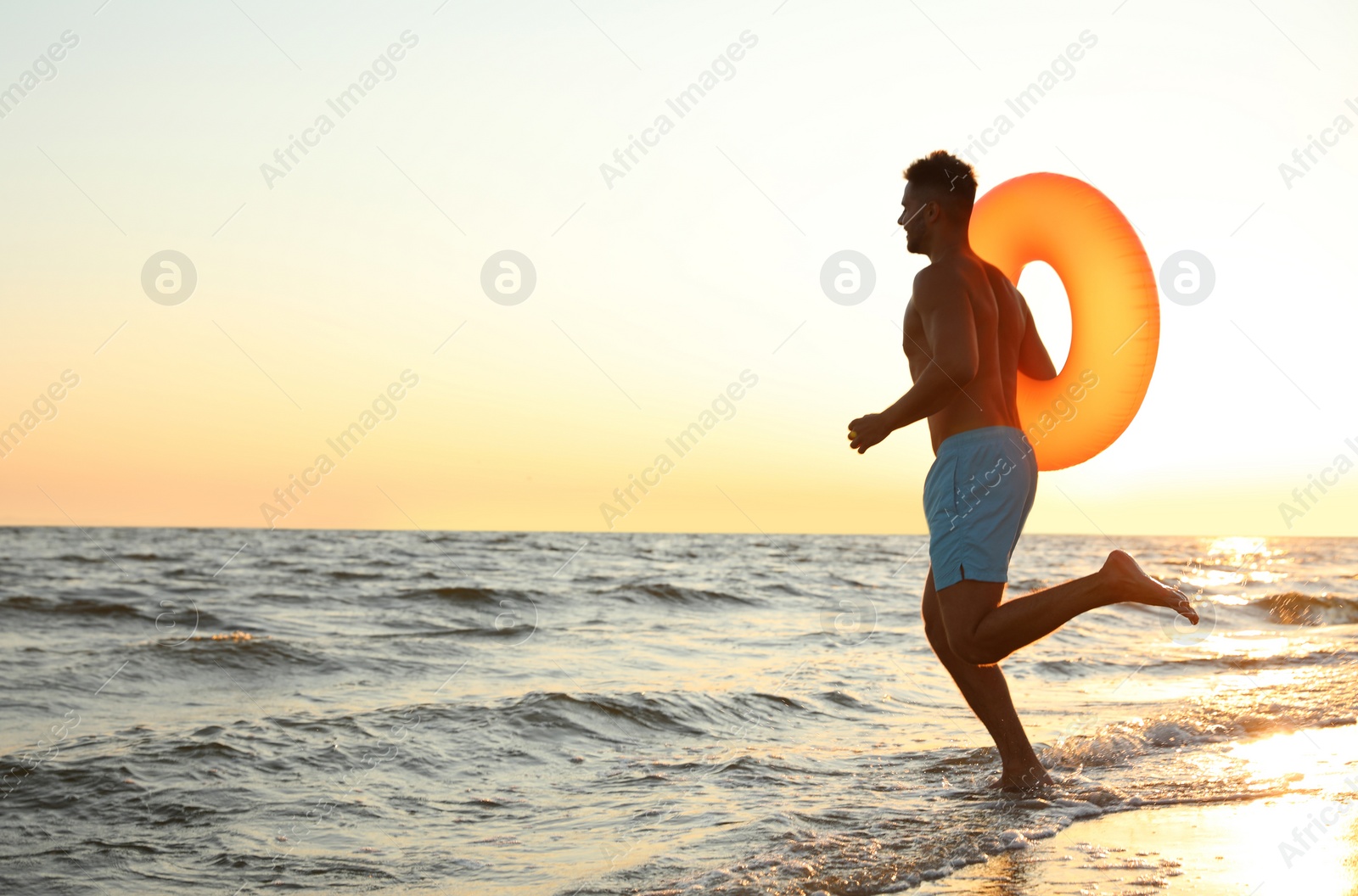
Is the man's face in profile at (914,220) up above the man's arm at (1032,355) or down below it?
above

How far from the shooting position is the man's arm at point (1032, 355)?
4230 mm

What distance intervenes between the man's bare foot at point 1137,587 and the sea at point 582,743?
2.90ft

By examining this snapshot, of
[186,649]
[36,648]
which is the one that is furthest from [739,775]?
[36,648]

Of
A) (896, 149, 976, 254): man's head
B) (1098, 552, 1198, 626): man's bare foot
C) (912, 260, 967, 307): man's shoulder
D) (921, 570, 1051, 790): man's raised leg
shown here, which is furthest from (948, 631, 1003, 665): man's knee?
(896, 149, 976, 254): man's head

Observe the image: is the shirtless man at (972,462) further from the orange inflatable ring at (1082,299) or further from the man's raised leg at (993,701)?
the orange inflatable ring at (1082,299)

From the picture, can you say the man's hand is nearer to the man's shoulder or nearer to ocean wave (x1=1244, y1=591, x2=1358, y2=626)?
the man's shoulder

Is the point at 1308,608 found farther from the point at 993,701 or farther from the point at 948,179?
the point at 948,179

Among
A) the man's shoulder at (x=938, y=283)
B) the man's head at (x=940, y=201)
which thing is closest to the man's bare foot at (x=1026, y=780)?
the man's shoulder at (x=938, y=283)

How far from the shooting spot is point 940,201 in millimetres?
3893

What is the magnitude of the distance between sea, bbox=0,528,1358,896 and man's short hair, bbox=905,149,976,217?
2309 mm

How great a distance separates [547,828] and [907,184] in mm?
2963

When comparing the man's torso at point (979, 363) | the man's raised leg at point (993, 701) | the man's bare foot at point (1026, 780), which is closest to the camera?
the man's torso at point (979, 363)

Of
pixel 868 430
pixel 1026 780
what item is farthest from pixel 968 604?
pixel 1026 780

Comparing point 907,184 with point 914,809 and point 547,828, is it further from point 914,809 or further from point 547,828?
point 547,828
